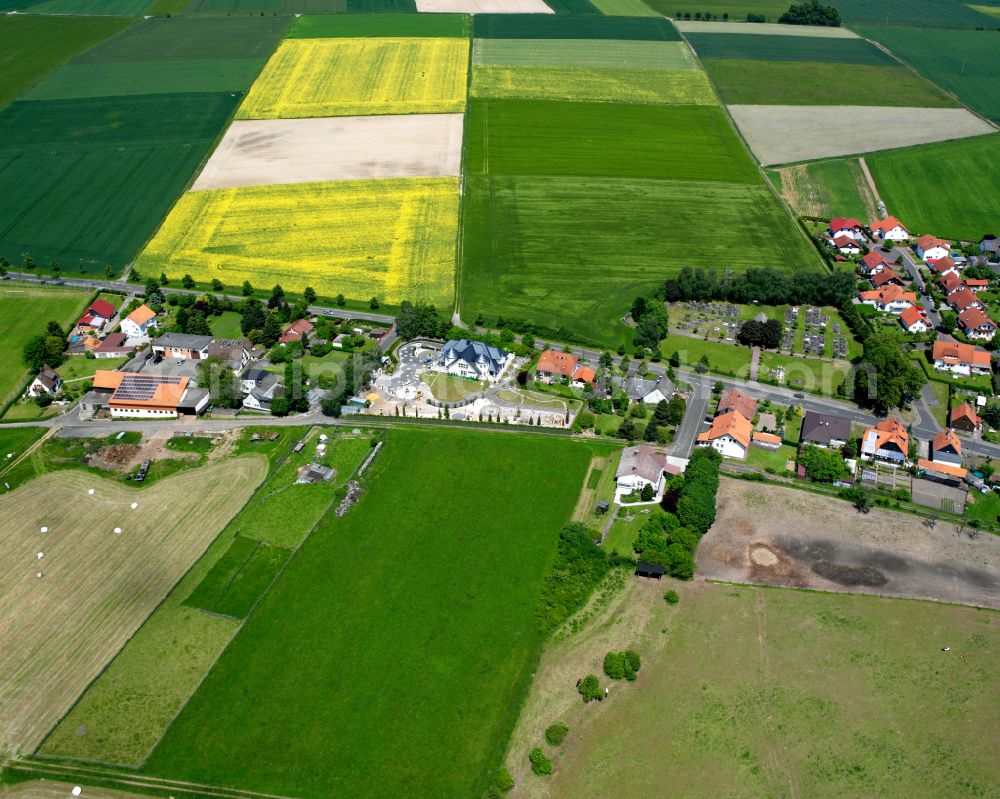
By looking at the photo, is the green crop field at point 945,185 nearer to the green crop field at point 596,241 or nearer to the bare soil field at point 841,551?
the green crop field at point 596,241

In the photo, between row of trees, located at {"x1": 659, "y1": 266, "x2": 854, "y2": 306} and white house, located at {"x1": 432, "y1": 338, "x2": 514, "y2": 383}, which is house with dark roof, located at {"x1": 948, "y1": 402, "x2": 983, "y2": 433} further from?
white house, located at {"x1": 432, "y1": 338, "x2": 514, "y2": 383}

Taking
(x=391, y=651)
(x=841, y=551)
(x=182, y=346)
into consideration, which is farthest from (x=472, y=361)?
(x=841, y=551)

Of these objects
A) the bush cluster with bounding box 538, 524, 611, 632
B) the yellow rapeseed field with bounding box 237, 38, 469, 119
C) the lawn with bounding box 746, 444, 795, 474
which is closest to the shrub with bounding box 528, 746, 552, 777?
the bush cluster with bounding box 538, 524, 611, 632

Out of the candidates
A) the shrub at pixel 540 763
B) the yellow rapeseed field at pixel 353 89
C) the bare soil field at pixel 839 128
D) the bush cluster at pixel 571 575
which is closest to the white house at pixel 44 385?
the bush cluster at pixel 571 575

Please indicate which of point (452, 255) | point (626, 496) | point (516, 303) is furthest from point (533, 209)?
point (626, 496)

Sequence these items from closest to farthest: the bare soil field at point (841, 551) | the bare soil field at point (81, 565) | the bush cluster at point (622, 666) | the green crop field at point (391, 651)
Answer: the green crop field at point (391, 651), the bare soil field at point (81, 565), the bush cluster at point (622, 666), the bare soil field at point (841, 551)

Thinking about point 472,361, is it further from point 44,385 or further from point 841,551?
point 44,385
